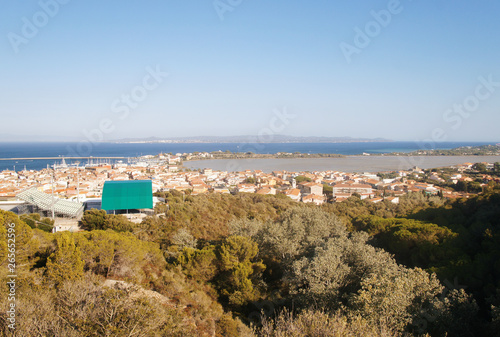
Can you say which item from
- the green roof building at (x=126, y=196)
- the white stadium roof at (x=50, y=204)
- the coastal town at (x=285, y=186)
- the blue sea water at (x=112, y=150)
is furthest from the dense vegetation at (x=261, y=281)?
the blue sea water at (x=112, y=150)

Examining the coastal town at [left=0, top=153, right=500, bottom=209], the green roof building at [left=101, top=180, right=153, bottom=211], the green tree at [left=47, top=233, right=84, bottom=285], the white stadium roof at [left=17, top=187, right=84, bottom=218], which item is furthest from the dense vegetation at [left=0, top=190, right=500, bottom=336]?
the coastal town at [left=0, top=153, right=500, bottom=209]

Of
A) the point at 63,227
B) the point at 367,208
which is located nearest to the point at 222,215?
the point at 63,227

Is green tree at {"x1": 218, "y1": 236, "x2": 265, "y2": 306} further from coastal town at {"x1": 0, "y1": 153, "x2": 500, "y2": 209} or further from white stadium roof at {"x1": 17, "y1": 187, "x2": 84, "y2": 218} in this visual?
coastal town at {"x1": 0, "y1": 153, "x2": 500, "y2": 209}

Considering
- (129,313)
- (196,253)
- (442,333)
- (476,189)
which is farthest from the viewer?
(476,189)

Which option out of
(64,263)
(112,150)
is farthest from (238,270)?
(112,150)

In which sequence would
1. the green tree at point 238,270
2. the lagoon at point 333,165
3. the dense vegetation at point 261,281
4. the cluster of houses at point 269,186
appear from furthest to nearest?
1. the lagoon at point 333,165
2. the cluster of houses at point 269,186
3. the green tree at point 238,270
4. the dense vegetation at point 261,281

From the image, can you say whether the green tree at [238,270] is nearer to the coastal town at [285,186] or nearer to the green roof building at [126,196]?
the green roof building at [126,196]

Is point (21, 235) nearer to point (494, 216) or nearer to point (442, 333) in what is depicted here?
point (442, 333)
